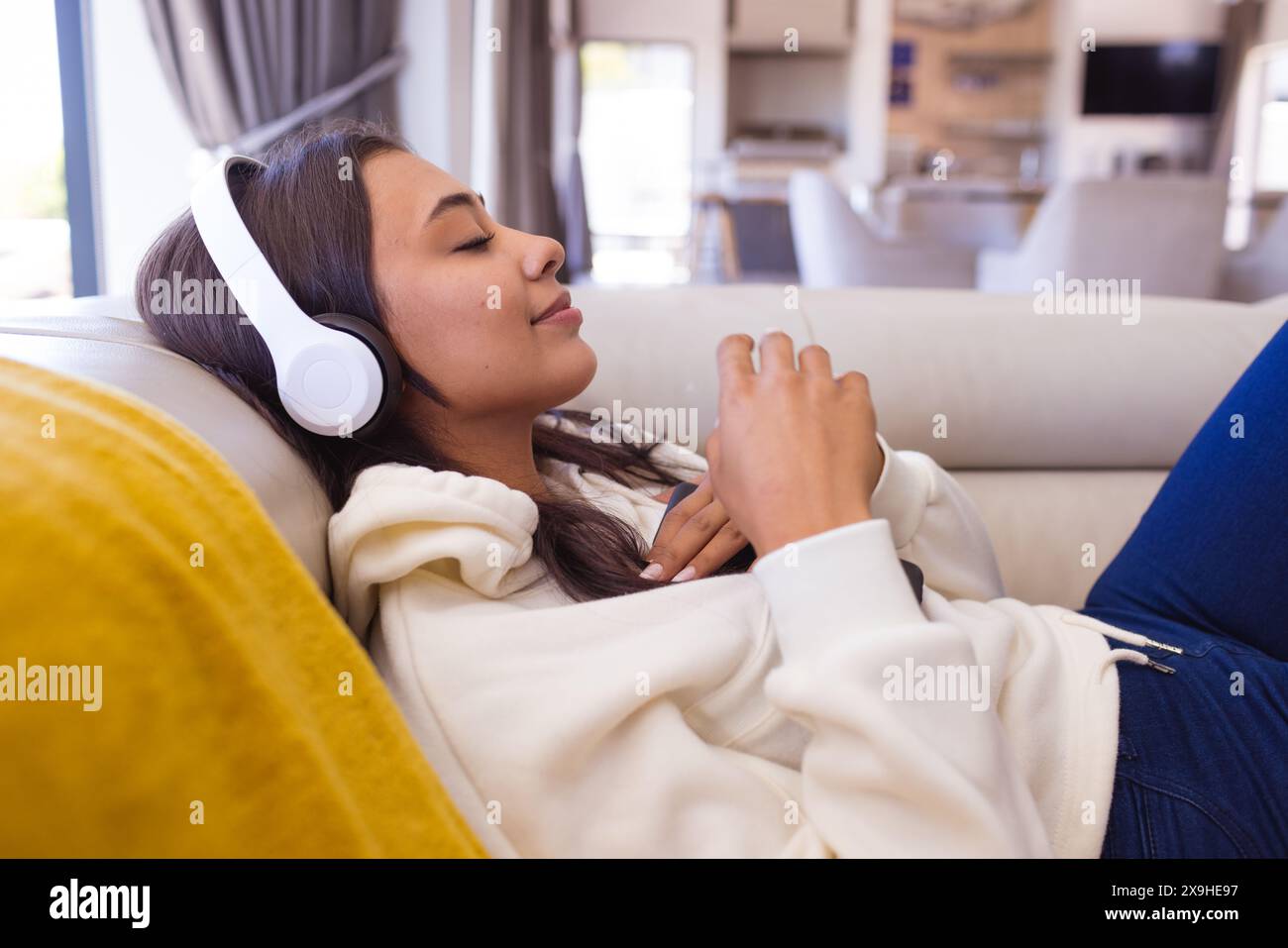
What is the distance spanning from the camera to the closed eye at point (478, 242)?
918mm

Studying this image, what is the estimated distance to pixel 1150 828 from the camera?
76 cm

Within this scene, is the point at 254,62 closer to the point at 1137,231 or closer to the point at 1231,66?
the point at 1137,231

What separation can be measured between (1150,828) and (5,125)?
2.88 meters

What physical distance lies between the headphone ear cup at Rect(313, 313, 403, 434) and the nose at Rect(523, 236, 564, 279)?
146mm

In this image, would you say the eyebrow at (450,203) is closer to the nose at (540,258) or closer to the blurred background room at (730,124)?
the nose at (540,258)

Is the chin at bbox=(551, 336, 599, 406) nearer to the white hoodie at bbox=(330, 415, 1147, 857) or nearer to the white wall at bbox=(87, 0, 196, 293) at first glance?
the white hoodie at bbox=(330, 415, 1147, 857)

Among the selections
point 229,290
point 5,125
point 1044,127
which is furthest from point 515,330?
point 1044,127

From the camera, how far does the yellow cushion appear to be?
1.49 feet

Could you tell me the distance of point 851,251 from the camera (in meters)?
4.09

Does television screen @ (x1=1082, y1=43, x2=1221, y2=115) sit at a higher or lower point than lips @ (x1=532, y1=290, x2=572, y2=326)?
higher

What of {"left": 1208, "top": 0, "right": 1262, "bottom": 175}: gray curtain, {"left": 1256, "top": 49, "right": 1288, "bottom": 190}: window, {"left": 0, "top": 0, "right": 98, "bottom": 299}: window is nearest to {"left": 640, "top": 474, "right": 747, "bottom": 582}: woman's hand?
{"left": 0, "top": 0, "right": 98, "bottom": 299}: window

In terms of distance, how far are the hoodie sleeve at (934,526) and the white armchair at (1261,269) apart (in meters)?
3.66

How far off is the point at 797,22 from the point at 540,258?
8570 mm
